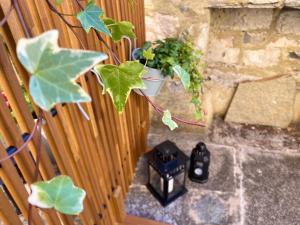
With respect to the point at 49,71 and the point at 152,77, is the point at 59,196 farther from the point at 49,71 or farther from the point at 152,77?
the point at 152,77

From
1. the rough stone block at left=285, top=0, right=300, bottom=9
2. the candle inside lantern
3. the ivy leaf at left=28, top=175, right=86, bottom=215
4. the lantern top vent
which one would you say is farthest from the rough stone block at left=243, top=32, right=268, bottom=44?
the ivy leaf at left=28, top=175, right=86, bottom=215

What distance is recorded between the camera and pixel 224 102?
2.10 m

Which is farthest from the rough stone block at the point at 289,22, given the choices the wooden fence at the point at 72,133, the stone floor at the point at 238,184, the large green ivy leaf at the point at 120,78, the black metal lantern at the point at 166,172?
the large green ivy leaf at the point at 120,78

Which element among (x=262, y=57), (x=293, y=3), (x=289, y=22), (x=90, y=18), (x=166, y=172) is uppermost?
(x=90, y=18)

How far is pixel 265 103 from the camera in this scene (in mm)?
1979

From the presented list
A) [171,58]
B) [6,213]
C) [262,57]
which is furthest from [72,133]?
[262,57]

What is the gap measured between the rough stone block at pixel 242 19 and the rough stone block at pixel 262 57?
16 centimetres

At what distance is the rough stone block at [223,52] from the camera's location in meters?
1.83

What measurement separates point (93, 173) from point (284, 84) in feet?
4.86

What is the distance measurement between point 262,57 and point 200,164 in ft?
2.79

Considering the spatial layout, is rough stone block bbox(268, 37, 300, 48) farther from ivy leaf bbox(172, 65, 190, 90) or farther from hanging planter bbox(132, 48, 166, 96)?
ivy leaf bbox(172, 65, 190, 90)

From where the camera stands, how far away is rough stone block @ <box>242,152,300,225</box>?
1.53 m

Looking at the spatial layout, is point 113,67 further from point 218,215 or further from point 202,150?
point 218,215

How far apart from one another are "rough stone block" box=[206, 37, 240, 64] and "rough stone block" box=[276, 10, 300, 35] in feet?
0.95
